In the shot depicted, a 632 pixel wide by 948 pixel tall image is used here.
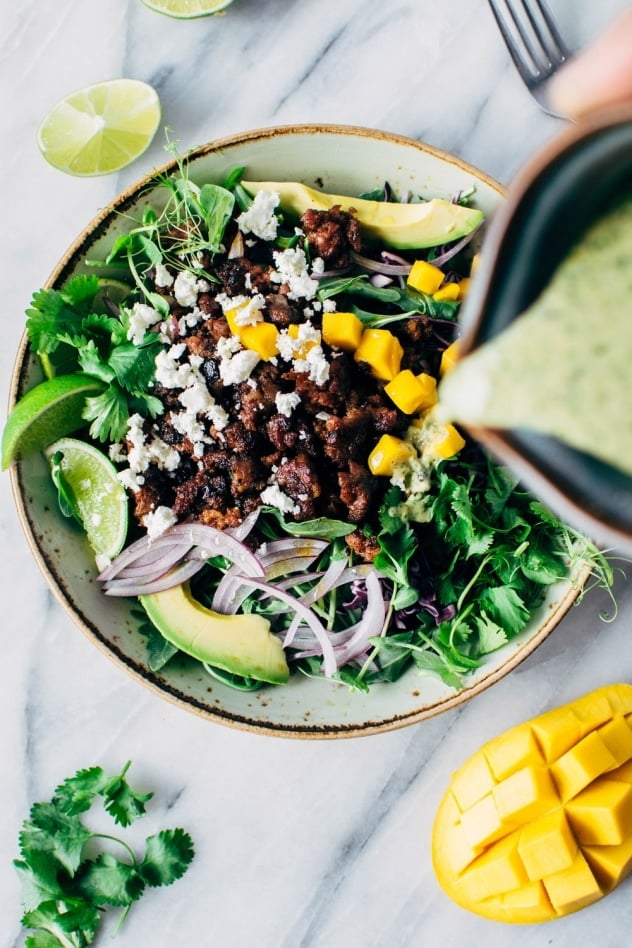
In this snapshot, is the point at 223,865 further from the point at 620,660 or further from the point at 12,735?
the point at 620,660

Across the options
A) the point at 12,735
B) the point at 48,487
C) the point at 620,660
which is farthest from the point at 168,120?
the point at 620,660

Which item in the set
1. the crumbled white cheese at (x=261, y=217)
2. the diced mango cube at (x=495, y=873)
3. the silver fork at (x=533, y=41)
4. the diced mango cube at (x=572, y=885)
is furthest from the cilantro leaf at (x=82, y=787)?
the silver fork at (x=533, y=41)

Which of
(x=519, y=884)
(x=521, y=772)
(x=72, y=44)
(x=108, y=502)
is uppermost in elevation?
(x=72, y=44)

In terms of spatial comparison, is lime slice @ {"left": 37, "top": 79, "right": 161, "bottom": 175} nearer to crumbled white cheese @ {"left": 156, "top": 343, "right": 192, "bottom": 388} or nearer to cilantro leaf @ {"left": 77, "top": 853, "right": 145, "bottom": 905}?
crumbled white cheese @ {"left": 156, "top": 343, "right": 192, "bottom": 388}

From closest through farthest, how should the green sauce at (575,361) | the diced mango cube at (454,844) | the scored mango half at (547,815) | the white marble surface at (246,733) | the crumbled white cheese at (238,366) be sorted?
the green sauce at (575,361) < the crumbled white cheese at (238,366) < the scored mango half at (547,815) < the diced mango cube at (454,844) < the white marble surface at (246,733)

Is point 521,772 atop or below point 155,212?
below

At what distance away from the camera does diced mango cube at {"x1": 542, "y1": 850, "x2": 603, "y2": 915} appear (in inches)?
106

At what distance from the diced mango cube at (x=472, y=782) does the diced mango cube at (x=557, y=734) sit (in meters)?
0.18

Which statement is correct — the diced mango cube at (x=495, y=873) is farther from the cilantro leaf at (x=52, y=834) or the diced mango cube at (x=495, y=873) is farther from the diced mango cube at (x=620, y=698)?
the cilantro leaf at (x=52, y=834)

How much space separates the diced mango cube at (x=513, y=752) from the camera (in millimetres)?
2701

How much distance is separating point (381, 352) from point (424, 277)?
0.29 metres

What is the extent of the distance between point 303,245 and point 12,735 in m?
1.86

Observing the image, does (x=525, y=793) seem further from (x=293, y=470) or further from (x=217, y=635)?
(x=293, y=470)

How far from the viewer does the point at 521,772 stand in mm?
2672
